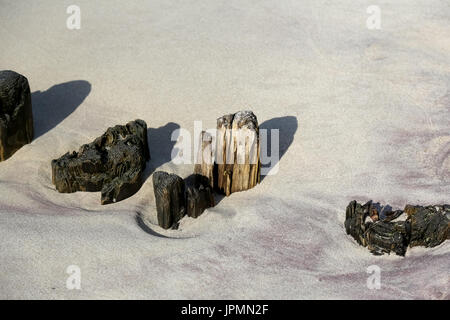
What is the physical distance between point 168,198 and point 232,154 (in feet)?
3.10

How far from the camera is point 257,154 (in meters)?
7.40

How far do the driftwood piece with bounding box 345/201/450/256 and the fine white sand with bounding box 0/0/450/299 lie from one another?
0.12m

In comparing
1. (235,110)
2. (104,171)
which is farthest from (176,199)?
(235,110)

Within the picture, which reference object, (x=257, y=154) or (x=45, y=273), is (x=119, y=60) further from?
(x=45, y=273)

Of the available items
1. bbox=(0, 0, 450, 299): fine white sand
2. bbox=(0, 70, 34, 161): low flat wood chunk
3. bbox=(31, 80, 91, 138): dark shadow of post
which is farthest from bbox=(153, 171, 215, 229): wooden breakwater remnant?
bbox=(31, 80, 91, 138): dark shadow of post

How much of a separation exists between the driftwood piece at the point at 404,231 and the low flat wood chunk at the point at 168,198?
1759mm

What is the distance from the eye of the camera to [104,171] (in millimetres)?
7535

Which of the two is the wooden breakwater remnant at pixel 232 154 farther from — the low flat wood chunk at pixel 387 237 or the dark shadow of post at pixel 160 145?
the low flat wood chunk at pixel 387 237

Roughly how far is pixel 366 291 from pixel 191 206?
204cm

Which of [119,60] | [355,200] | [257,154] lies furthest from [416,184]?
[119,60]

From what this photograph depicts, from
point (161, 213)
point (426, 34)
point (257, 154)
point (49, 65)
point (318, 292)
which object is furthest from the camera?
point (426, 34)

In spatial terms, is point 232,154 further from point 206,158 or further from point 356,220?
point 356,220

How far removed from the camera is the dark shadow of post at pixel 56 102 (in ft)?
29.1

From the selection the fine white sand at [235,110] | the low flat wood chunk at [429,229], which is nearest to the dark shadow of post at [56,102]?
the fine white sand at [235,110]
